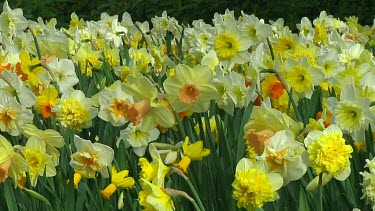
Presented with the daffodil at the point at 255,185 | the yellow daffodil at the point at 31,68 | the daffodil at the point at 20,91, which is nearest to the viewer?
the daffodil at the point at 255,185

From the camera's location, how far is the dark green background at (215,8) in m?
5.75

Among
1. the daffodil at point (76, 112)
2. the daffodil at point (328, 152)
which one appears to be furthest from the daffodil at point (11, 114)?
the daffodil at point (328, 152)

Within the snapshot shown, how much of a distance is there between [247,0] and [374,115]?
15.1 ft

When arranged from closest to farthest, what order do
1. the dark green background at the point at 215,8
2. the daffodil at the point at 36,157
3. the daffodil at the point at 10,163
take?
the daffodil at the point at 10,163
the daffodil at the point at 36,157
the dark green background at the point at 215,8

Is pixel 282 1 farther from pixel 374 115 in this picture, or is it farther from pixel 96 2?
pixel 374 115

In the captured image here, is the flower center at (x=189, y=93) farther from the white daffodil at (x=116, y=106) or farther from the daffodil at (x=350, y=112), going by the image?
the daffodil at (x=350, y=112)

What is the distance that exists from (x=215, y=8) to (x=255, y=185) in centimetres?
473

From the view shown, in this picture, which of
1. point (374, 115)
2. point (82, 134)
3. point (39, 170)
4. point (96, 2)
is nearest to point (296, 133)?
point (374, 115)

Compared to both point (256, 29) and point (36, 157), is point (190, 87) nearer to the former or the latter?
point (36, 157)

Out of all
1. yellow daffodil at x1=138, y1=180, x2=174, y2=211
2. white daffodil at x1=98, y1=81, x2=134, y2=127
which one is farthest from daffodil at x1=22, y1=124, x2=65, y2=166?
yellow daffodil at x1=138, y1=180, x2=174, y2=211

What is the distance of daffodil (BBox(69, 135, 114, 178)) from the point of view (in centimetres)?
167

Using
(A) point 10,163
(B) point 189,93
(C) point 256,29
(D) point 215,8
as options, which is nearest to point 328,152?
(B) point 189,93

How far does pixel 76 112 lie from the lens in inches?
78.2

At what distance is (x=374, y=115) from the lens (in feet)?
5.21
